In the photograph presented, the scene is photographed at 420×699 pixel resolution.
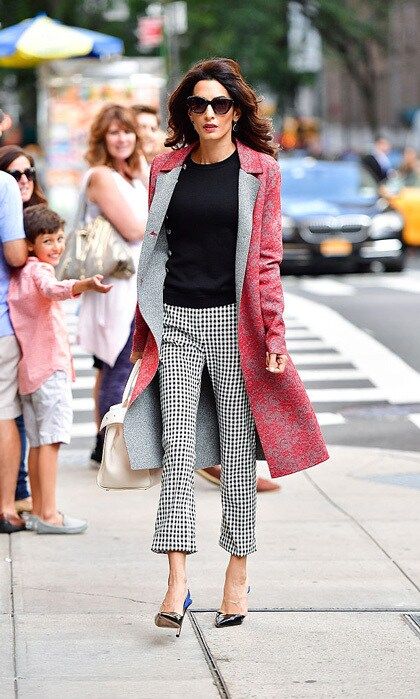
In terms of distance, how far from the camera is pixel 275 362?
525 centimetres

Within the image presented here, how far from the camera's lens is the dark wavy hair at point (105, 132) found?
25.8 ft

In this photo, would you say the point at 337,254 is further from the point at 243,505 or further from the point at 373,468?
the point at 243,505

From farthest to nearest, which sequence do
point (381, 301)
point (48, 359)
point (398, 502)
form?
point (381, 301), point (398, 502), point (48, 359)

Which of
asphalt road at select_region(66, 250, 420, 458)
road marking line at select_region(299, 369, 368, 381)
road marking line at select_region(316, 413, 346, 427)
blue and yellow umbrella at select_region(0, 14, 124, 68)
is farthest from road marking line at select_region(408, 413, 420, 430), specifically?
blue and yellow umbrella at select_region(0, 14, 124, 68)

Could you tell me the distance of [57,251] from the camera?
265 inches

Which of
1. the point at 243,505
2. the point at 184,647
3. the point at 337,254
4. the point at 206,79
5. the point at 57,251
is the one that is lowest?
the point at 337,254

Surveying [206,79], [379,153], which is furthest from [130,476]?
[379,153]

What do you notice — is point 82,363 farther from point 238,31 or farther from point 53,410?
point 238,31

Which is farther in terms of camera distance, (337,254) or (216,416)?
(337,254)

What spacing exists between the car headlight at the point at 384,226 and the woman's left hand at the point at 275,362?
16.2 m

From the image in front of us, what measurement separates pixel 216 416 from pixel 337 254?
52.0ft

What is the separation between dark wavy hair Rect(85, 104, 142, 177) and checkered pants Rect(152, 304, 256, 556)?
8.77ft

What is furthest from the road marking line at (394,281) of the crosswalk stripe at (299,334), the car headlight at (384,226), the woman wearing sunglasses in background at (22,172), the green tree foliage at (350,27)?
the green tree foliage at (350,27)

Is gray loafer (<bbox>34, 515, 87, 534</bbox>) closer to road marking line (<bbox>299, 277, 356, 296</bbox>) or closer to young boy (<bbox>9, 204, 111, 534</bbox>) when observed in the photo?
young boy (<bbox>9, 204, 111, 534</bbox>)
